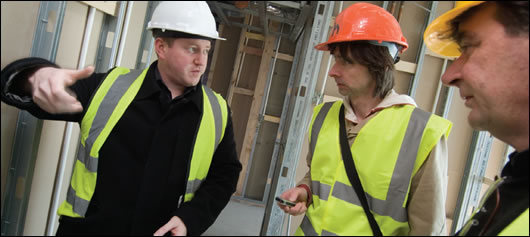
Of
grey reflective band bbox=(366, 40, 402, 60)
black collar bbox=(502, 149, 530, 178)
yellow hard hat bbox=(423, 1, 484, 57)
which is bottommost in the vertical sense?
black collar bbox=(502, 149, 530, 178)

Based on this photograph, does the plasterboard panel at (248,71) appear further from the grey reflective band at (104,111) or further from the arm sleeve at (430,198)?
the arm sleeve at (430,198)

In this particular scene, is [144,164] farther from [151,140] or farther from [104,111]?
[104,111]

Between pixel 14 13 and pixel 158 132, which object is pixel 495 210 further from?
pixel 14 13

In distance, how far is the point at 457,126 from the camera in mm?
3441

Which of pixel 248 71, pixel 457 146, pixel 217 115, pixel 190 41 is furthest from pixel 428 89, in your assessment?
pixel 190 41

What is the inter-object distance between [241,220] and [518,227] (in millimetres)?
3327

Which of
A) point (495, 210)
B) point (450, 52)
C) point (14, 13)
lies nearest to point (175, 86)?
point (14, 13)

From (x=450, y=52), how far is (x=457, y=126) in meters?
2.70

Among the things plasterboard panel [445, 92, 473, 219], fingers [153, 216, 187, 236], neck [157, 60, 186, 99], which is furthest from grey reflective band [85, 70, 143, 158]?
plasterboard panel [445, 92, 473, 219]

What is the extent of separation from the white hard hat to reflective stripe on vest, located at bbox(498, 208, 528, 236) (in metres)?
1.17

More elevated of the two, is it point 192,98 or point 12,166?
point 192,98

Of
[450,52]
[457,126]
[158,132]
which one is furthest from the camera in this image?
[457,126]

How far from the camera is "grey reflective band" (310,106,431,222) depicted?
4.11 feet

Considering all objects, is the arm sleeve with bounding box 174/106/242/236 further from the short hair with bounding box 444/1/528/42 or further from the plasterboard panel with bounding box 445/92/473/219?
the plasterboard panel with bounding box 445/92/473/219
